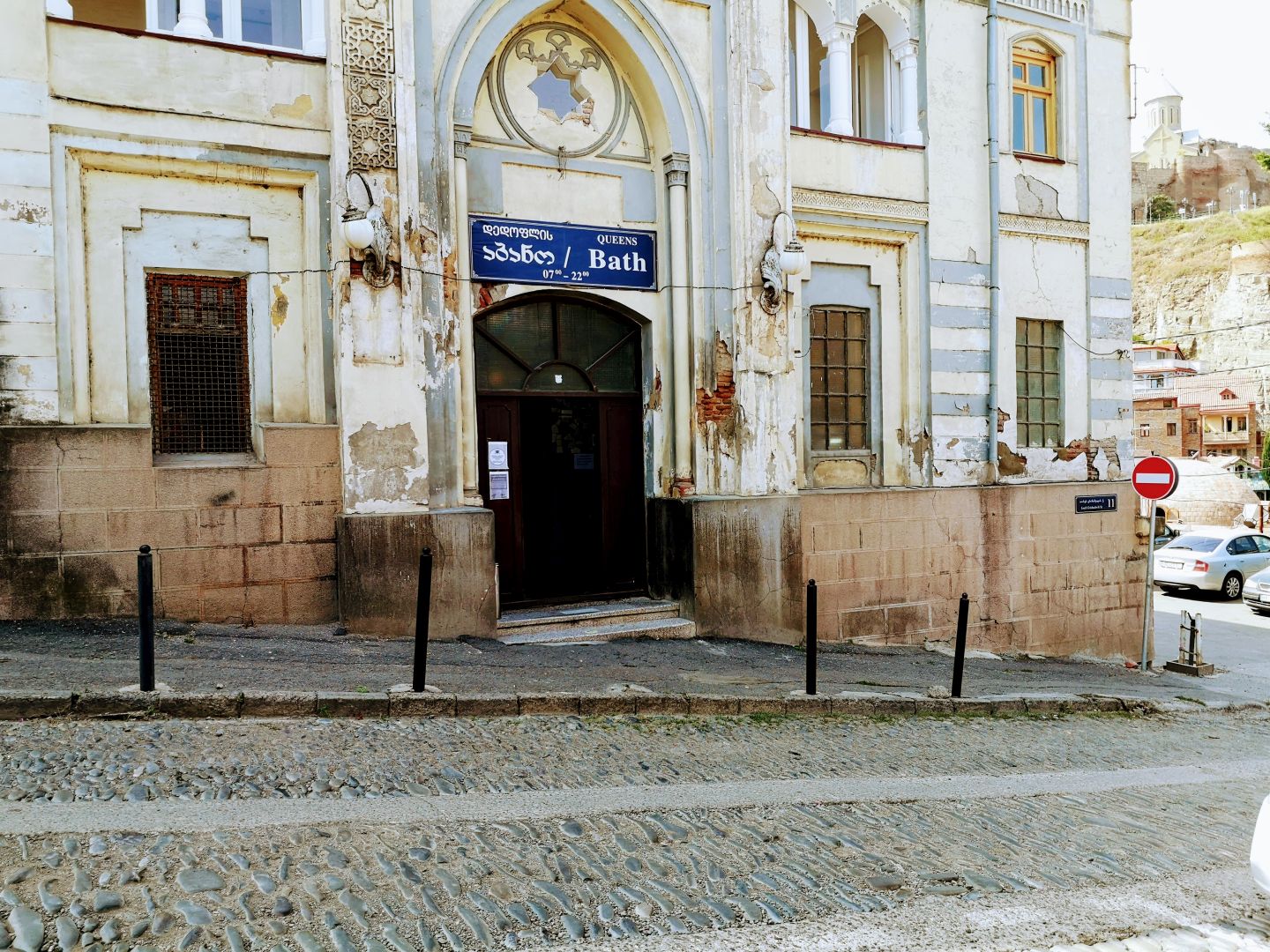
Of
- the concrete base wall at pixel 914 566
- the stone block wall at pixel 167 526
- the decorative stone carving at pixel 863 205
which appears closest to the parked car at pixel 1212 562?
the concrete base wall at pixel 914 566

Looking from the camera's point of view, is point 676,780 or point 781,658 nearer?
point 676,780

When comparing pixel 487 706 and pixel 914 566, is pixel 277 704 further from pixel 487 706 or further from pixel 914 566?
pixel 914 566

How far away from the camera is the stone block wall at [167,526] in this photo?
26.7 feet

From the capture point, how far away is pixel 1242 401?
57469mm

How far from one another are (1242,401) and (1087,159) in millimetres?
51910

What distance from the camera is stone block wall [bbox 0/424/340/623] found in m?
8.14

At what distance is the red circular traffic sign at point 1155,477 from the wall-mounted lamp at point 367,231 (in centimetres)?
940

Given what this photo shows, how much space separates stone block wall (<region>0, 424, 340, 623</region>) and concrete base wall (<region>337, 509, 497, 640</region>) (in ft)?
1.15

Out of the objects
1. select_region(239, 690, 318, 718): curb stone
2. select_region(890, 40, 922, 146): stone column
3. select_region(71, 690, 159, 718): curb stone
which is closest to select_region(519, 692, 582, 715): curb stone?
select_region(239, 690, 318, 718): curb stone

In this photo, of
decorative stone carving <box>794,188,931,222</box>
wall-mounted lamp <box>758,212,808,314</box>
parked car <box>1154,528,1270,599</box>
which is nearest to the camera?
wall-mounted lamp <box>758,212,808,314</box>

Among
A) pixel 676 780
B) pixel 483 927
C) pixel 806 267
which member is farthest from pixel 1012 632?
pixel 483 927

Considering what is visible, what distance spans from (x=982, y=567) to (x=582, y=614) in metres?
5.82

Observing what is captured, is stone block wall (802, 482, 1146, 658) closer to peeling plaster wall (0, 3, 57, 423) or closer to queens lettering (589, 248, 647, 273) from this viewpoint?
queens lettering (589, 248, 647, 273)

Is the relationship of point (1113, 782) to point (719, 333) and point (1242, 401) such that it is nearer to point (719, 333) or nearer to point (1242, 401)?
point (719, 333)
